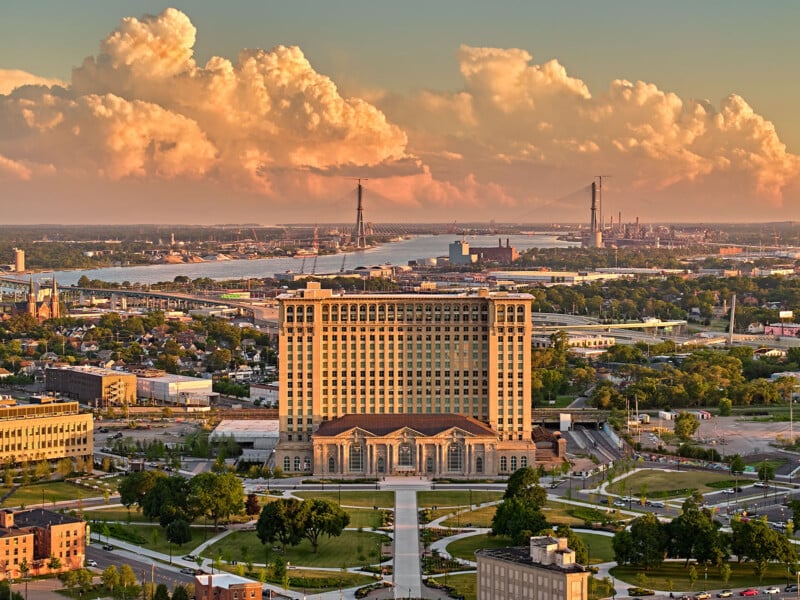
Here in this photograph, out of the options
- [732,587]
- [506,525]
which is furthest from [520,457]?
[732,587]

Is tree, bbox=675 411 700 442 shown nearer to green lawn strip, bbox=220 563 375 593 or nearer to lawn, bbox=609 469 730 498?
lawn, bbox=609 469 730 498

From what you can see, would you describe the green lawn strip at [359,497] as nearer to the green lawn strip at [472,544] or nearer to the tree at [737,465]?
the green lawn strip at [472,544]

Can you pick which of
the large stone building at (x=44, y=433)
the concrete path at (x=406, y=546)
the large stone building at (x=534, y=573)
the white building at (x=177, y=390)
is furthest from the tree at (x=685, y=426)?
the large stone building at (x=534, y=573)

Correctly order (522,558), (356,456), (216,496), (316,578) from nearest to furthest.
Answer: (522,558), (316,578), (216,496), (356,456)

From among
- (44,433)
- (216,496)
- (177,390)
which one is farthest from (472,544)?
(177,390)

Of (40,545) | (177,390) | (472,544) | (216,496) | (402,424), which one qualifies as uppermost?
(402,424)

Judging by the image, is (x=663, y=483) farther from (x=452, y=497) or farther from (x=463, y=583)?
(x=463, y=583)
